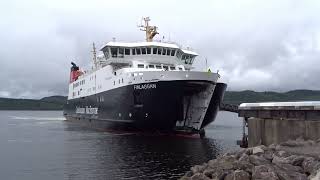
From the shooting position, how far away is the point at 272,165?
43.4 ft

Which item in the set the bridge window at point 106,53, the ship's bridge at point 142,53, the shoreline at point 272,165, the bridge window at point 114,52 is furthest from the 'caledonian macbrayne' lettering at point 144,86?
the shoreline at point 272,165

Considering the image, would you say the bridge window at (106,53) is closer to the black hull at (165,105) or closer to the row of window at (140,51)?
the row of window at (140,51)

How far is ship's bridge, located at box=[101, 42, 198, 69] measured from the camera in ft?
128

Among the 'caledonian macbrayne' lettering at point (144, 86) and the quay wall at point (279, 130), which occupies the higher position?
the 'caledonian macbrayne' lettering at point (144, 86)

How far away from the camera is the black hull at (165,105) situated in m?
33.3

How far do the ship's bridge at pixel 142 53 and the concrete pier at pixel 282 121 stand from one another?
18798mm

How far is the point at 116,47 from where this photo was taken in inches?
1571

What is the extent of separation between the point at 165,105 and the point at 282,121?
16261mm

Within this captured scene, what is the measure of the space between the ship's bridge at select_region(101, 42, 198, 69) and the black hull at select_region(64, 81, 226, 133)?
11.1 feet

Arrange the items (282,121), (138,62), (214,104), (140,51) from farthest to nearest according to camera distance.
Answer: (140,51)
(138,62)
(214,104)
(282,121)

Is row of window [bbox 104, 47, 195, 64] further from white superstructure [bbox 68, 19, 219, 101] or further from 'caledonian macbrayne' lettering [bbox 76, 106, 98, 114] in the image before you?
'caledonian macbrayne' lettering [bbox 76, 106, 98, 114]

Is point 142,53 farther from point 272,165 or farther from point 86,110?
point 272,165

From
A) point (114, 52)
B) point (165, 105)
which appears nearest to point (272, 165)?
point (165, 105)

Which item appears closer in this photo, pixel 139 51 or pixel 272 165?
pixel 272 165
